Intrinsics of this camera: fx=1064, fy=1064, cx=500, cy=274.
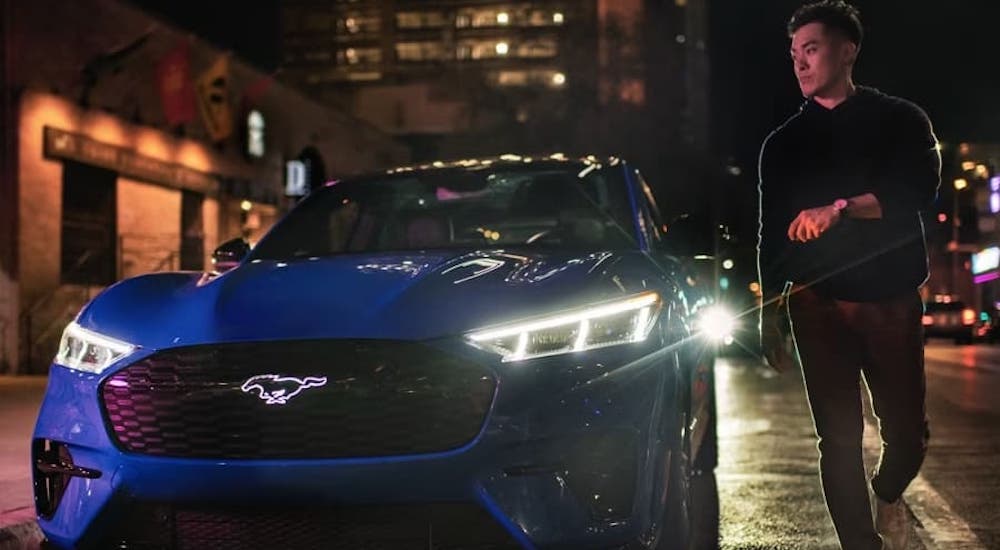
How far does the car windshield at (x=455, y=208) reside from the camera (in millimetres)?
5047

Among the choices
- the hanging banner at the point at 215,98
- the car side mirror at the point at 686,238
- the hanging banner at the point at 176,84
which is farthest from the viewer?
the hanging banner at the point at 215,98

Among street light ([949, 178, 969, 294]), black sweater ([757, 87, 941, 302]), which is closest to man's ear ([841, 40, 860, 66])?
black sweater ([757, 87, 941, 302])

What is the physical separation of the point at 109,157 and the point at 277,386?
16653 mm

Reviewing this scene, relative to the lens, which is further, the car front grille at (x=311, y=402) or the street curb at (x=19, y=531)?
the street curb at (x=19, y=531)

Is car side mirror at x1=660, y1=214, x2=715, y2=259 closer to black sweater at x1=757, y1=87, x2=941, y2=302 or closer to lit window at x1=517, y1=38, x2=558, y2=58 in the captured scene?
black sweater at x1=757, y1=87, x2=941, y2=302

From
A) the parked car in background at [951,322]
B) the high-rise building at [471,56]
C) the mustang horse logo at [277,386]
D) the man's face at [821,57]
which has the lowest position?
the parked car in background at [951,322]

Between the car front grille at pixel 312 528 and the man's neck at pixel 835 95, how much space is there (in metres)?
1.95

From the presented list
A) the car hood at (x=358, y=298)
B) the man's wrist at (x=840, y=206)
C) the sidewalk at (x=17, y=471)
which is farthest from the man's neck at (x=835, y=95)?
the sidewalk at (x=17, y=471)

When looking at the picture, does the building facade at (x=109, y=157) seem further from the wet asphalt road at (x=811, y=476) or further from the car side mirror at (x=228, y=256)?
the car side mirror at (x=228, y=256)

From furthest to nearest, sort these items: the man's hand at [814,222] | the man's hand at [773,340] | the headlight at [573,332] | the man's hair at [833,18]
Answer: the man's hand at [773,340], the man's hair at [833,18], the man's hand at [814,222], the headlight at [573,332]

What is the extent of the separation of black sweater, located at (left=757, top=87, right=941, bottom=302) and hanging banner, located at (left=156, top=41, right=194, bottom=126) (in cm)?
1804

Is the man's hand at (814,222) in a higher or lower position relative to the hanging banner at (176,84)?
lower

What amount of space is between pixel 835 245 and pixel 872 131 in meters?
0.42

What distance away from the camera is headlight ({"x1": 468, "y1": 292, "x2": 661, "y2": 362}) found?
124 inches
